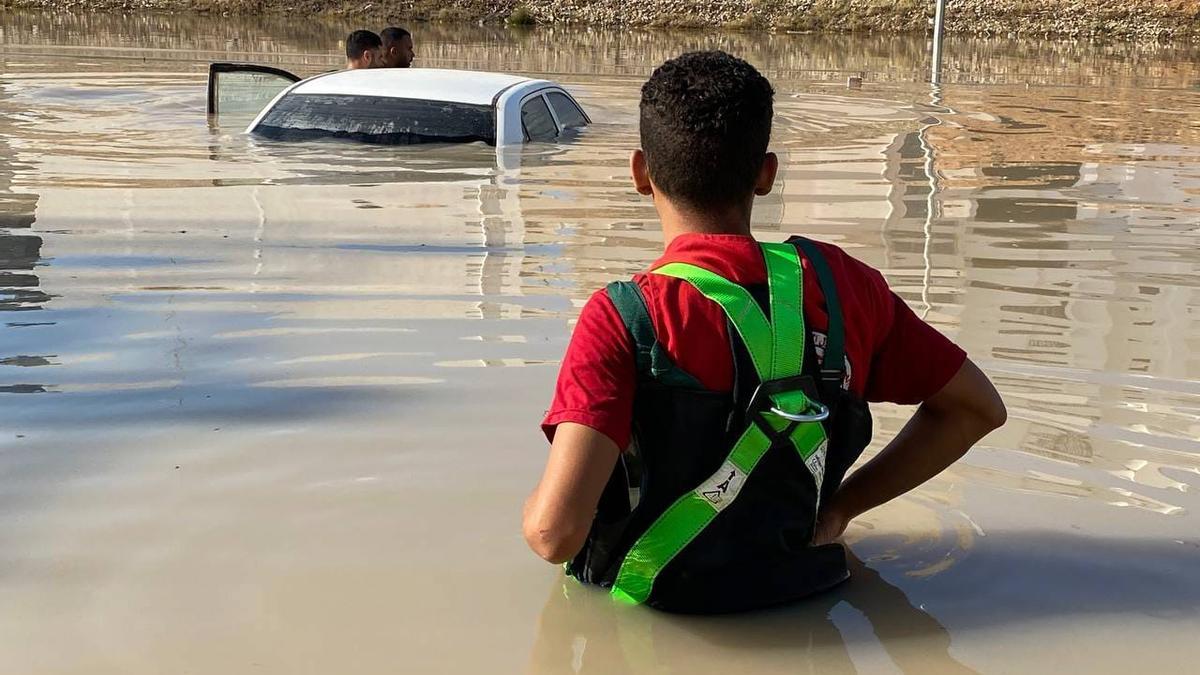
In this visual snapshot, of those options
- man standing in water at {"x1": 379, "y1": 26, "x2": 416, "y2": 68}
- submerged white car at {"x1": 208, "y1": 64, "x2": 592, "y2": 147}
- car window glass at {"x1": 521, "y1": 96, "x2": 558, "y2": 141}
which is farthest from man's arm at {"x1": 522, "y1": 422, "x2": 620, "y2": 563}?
man standing in water at {"x1": 379, "y1": 26, "x2": 416, "y2": 68}

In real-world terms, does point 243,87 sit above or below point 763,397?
above

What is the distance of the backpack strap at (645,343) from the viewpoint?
271 centimetres

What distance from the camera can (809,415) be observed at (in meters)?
2.81

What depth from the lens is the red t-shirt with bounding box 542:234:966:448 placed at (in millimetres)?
2666

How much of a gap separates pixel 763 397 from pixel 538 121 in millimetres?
9089

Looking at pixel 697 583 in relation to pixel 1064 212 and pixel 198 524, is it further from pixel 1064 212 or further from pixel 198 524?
pixel 1064 212

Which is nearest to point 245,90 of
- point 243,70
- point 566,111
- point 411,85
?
point 243,70

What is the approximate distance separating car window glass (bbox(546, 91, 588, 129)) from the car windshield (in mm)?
1282

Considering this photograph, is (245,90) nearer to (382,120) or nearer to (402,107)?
(382,120)

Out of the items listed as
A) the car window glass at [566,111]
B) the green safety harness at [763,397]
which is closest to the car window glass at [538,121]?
the car window glass at [566,111]

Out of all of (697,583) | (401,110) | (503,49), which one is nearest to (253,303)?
(697,583)

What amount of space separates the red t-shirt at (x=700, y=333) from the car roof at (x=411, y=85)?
26.2 feet

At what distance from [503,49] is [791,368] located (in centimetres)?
3029

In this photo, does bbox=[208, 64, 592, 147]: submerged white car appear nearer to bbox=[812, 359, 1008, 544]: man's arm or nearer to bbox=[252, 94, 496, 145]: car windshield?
bbox=[252, 94, 496, 145]: car windshield
